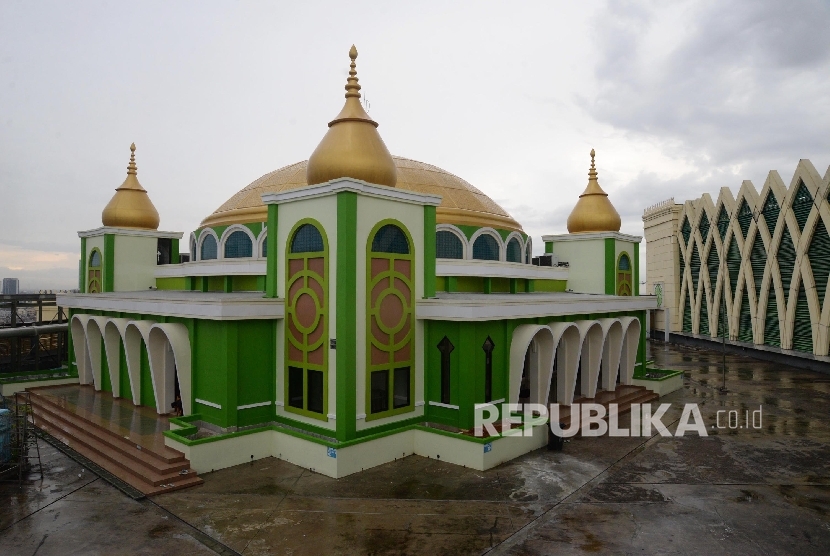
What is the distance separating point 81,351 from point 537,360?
63.5 ft

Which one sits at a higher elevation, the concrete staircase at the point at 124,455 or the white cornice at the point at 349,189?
the white cornice at the point at 349,189

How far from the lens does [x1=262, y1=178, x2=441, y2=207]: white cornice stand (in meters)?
14.6

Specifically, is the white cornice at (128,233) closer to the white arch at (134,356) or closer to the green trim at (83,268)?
the green trim at (83,268)

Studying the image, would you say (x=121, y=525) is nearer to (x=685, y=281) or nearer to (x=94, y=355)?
(x=94, y=355)

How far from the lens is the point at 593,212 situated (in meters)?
27.3

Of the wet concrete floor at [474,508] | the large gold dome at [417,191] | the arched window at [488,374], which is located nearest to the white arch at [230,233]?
the large gold dome at [417,191]

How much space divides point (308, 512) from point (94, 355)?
1511 centimetres

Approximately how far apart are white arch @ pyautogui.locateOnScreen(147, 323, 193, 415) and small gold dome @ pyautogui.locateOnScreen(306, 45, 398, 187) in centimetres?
628

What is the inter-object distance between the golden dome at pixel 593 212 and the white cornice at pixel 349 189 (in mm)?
13088

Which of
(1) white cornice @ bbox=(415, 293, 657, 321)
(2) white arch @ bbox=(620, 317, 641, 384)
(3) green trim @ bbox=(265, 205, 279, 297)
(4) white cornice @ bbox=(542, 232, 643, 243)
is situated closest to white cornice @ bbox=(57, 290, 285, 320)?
(3) green trim @ bbox=(265, 205, 279, 297)

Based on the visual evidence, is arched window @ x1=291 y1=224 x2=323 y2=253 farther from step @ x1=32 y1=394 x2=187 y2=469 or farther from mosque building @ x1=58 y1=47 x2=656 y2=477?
step @ x1=32 y1=394 x2=187 y2=469

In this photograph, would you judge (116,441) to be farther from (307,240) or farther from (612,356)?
(612,356)

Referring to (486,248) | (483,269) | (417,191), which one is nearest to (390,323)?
(483,269)

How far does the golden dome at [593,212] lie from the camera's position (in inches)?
1070
